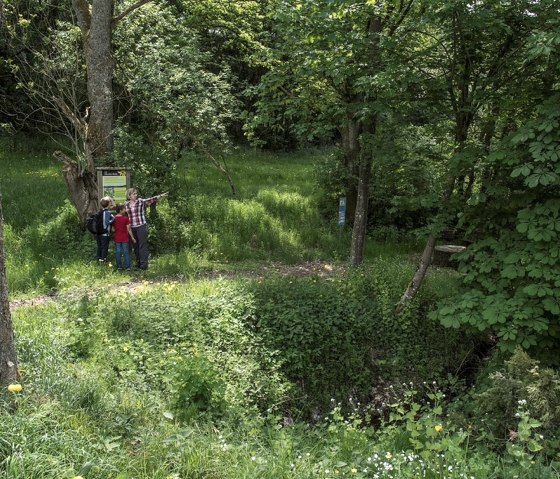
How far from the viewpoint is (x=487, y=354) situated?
7.98 metres

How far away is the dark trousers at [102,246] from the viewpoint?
10172mm

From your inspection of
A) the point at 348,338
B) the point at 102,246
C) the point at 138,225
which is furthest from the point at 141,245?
the point at 348,338

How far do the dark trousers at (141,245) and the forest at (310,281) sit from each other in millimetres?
584

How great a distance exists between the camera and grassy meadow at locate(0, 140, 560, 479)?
12.2ft

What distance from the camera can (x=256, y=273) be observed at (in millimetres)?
10711

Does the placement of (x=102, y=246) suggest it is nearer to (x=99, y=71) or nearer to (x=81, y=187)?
(x=81, y=187)

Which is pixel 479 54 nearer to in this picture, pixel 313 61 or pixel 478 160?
pixel 478 160

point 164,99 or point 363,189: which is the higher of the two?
point 164,99

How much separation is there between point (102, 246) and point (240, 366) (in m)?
5.03

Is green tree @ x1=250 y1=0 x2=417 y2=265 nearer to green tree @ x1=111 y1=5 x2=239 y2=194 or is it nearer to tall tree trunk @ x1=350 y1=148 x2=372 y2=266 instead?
tall tree trunk @ x1=350 y1=148 x2=372 y2=266

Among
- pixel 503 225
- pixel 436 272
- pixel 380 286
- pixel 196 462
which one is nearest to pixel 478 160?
pixel 503 225

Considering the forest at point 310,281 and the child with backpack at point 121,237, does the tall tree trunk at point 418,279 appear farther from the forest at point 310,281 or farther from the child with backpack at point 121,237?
the child with backpack at point 121,237

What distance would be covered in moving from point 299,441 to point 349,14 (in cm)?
613

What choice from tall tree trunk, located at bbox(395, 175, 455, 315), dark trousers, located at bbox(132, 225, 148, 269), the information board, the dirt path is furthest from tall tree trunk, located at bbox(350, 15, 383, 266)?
the information board
